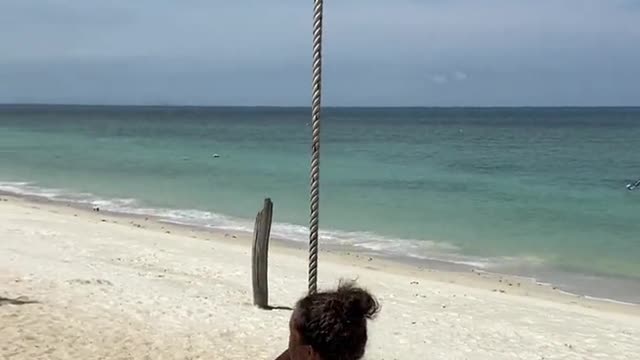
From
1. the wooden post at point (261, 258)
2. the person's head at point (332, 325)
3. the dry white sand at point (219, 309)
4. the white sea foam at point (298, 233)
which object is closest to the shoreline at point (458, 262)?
the white sea foam at point (298, 233)

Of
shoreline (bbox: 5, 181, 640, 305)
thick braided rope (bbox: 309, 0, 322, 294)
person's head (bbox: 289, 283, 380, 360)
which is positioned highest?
thick braided rope (bbox: 309, 0, 322, 294)

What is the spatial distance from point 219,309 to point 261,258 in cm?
95

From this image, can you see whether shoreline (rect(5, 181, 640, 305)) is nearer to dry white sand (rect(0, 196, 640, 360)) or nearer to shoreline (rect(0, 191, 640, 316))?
shoreline (rect(0, 191, 640, 316))

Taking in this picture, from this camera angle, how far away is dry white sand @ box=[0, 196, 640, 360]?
7.95m

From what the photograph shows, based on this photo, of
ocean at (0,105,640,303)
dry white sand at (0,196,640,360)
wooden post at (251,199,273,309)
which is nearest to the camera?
dry white sand at (0,196,640,360)

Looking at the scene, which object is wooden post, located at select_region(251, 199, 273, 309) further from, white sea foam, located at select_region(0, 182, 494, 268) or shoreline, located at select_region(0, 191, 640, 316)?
white sea foam, located at select_region(0, 182, 494, 268)

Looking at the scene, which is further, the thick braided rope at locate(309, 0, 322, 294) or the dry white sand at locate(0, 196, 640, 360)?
the dry white sand at locate(0, 196, 640, 360)

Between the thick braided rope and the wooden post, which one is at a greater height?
the thick braided rope

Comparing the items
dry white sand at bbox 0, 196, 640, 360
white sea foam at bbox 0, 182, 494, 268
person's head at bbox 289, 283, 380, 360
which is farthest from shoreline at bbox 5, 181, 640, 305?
person's head at bbox 289, 283, 380, 360

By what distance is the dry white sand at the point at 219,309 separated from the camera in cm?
795

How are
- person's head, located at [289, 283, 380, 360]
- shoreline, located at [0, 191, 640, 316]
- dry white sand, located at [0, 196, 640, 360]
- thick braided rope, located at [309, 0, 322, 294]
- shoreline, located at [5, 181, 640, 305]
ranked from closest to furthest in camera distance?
person's head, located at [289, 283, 380, 360] → thick braided rope, located at [309, 0, 322, 294] → dry white sand, located at [0, 196, 640, 360] → shoreline, located at [0, 191, 640, 316] → shoreline, located at [5, 181, 640, 305]

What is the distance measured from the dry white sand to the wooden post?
0.20 meters

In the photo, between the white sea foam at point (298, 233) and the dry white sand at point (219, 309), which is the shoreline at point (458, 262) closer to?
the white sea foam at point (298, 233)

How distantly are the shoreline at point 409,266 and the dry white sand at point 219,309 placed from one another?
97 millimetres
